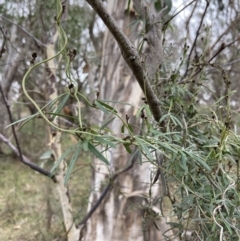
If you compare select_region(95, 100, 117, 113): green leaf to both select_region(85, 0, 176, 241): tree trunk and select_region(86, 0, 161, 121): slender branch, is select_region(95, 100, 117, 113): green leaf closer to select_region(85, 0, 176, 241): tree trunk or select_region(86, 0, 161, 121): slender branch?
select_region(86, 0, 161, 121): slender branch

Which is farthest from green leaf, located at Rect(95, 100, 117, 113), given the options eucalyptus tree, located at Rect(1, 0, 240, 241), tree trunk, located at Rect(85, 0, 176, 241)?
tree trunk, located at Rect(85, 0, 176, 241)

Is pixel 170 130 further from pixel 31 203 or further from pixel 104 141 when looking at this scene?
pixel 31 203

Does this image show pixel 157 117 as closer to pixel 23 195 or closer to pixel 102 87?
pixel 102 87

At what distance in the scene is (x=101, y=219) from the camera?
1.30m

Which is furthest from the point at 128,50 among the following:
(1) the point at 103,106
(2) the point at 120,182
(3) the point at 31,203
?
(3) the point at 31,203

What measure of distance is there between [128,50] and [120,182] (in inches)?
37.7

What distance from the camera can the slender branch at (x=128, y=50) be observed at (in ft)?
1.29

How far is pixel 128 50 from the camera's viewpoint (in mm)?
436

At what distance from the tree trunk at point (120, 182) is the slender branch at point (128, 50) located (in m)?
0.67

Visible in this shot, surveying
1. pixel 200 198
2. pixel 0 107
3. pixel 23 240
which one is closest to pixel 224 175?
pixel 200 198

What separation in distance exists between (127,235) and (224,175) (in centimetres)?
87

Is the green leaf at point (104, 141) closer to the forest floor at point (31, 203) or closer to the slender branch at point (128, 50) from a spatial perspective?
the slender branch at point (128, 50)

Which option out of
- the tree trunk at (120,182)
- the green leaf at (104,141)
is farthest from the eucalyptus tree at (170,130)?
the tree trunk at (120,182)

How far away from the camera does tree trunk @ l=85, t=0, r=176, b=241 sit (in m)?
1.27
